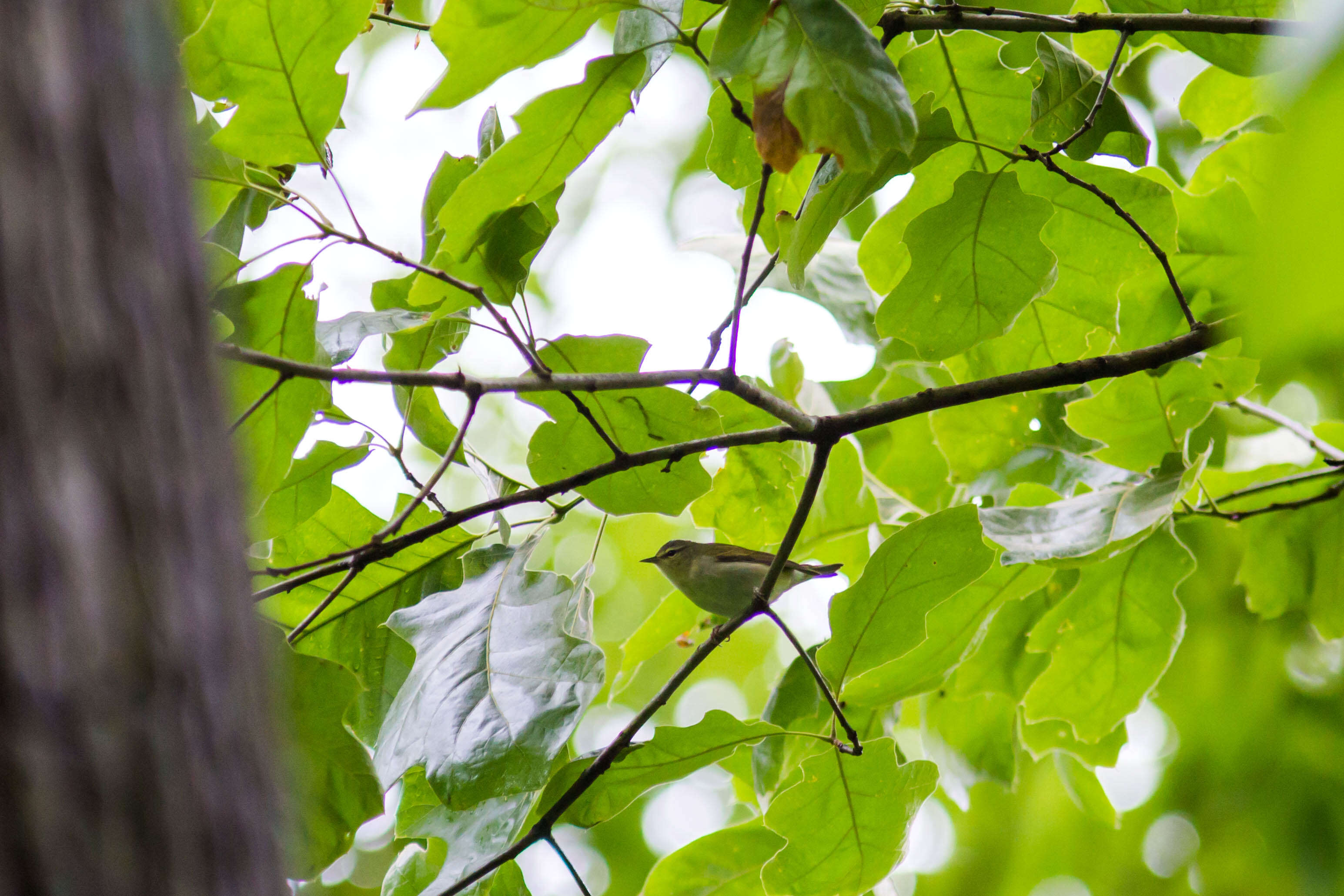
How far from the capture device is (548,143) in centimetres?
146

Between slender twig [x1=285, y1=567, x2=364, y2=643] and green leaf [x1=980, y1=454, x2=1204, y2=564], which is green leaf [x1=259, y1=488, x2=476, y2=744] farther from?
green leaf [x1=980, y1=454, x2=1204, y2=564]

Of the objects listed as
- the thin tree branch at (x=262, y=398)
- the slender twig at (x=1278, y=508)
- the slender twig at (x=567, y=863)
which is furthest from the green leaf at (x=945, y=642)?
the thin tree branch at (x=262, y=398)

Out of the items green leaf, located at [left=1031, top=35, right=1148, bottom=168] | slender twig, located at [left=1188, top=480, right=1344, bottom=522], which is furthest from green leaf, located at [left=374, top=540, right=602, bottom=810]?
slender twig, located at [left=1188, top=480, right=1344, bottom=522]

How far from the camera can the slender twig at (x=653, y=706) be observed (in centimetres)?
156

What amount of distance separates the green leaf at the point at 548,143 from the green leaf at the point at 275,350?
1.09 feet

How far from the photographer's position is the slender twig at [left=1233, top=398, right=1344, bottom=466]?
7.38 ft

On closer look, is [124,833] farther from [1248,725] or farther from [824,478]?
[1248,725]

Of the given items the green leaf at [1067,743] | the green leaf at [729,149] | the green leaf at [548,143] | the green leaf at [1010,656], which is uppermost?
the green leaf at [548,143]

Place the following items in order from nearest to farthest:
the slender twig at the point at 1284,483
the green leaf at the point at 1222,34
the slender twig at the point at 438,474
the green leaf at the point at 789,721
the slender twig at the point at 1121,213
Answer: the slender twig at the point at 438,474
the slender twig at the point at 1121,213
the green leaf at the point at 1222,34
the green leaf at the point at 789,721
the slender twig at the point at 1284,483

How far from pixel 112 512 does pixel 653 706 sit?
1188 millimetres

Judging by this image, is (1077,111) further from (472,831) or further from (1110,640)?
(472,831)

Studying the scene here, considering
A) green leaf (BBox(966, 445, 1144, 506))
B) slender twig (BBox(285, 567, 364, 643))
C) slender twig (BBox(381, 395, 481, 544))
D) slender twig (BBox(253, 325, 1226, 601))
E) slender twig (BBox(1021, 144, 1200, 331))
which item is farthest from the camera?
green leaf (BBox(966, 445, 1144, 506))

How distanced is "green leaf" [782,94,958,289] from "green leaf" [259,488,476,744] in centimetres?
94

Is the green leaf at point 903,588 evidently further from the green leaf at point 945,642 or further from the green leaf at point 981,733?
the green leaf at point 981,733
